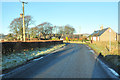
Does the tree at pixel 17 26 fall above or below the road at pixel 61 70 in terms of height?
above

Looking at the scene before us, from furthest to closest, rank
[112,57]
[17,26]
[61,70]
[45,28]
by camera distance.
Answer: [45,28]
[17,26]
[112,57]
[61,70]

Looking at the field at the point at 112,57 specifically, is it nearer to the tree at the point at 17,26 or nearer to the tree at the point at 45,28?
the tree at the point at 17,26

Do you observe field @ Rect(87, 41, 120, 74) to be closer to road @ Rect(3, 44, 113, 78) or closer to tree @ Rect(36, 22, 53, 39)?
road @ Rect(3, 44, 113, 78)

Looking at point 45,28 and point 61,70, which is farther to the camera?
point 45,28

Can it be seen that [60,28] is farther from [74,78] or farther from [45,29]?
[74,78]

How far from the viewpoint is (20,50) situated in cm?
1550

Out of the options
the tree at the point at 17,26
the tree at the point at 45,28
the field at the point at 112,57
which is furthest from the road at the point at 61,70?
the tree at the point at 45,28

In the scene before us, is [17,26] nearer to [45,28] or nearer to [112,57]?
[45,28]

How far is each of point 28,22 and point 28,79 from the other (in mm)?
40556

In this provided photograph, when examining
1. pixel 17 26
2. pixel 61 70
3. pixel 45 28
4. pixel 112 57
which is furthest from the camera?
pixel 45 28

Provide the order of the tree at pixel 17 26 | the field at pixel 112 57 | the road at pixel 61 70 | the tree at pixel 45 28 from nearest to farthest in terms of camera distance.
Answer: the road at pixel 61 70 < the field at pixel 112 57 < the tree at pixel 17 26 < the tree at pixel 45 28

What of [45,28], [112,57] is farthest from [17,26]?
[112,57]

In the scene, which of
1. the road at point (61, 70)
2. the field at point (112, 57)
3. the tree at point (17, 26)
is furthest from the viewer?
the tree at point (17, 26)

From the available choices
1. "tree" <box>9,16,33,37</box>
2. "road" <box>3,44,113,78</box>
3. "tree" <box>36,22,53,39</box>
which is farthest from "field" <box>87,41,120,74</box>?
"tree" <box>36,22,53,39</box>
